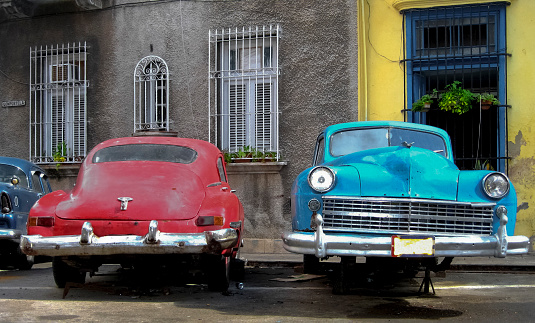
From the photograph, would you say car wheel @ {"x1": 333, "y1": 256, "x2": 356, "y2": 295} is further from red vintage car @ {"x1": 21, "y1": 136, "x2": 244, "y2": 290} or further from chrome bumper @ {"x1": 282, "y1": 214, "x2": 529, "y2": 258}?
red vintage car @ {"x1": 21, "y1": 136, "x2": 244, "y2": 290}

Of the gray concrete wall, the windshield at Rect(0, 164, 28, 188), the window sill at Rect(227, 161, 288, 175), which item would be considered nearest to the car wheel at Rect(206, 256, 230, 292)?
the windshield at Rect(0, 164, 28, 188)

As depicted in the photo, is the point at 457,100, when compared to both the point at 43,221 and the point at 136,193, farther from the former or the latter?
the point at 43,221

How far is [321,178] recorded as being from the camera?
19.8ft

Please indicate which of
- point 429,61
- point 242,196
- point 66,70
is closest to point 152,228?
point 242,196

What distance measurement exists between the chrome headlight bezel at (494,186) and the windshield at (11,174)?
A: 6827 millimetres

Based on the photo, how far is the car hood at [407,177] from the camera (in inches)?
231

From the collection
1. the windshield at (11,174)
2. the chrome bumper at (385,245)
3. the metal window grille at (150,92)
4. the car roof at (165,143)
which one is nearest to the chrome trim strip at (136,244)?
the chrome bumper at (385,245)


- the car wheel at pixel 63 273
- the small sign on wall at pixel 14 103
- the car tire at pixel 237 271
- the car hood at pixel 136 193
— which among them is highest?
the small sign on wall at pixel 14 103

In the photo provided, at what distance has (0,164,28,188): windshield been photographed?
10146 mm

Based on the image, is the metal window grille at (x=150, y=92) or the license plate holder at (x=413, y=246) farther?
the metal window grille at (x=150, y=92)

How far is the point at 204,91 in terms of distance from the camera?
13.1 meters

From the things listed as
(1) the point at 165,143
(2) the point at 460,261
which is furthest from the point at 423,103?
(1) the point at 165,143

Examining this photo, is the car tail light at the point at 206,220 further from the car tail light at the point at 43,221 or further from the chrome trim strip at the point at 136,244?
the car tail light at the point at 43,221

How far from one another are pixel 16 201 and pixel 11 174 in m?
0.99
